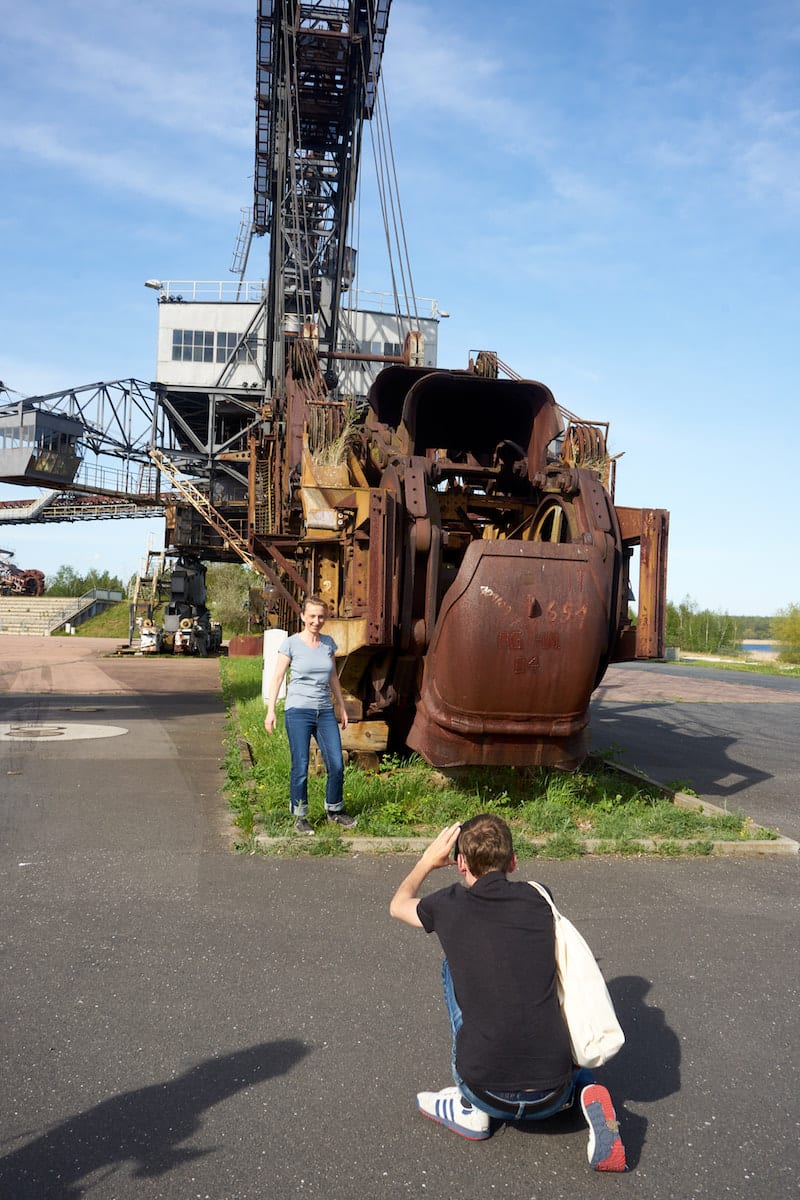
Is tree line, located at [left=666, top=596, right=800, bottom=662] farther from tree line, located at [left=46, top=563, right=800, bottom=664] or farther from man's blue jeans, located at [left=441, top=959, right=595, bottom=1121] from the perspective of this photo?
man's blue jeans, located at [left=441, top=959, right=595, bottom=1121]

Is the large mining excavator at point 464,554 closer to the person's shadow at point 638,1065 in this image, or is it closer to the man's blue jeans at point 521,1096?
the person's shadow at point 638,1065

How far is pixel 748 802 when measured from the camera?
8.71 meters

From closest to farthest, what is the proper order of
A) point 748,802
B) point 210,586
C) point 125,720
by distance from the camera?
point 748,802 < point 125,720 < point 210,586

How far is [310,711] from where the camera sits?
21.5ft

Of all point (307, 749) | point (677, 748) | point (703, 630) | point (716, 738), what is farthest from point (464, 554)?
point (703, 630)

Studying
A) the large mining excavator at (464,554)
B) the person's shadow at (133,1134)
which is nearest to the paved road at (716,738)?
the large mining excavator at (464,554)

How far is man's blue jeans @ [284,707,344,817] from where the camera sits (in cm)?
651

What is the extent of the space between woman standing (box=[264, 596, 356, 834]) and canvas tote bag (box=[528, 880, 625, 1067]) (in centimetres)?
370

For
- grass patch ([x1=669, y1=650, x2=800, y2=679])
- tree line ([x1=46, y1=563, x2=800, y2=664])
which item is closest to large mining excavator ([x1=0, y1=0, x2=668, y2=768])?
grass patch ([x1=669, y1=650, x2=800, y2=679])

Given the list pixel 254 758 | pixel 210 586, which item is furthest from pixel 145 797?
pixel 210 586

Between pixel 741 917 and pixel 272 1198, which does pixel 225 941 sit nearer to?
pixel 272 1198

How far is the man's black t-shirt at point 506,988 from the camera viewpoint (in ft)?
9.23

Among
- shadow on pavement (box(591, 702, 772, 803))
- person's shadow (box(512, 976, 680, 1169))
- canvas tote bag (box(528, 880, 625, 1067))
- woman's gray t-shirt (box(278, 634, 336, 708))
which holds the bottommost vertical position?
person's shadow (box(512, 976, 680, 1169))

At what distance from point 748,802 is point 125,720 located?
8.47 m
